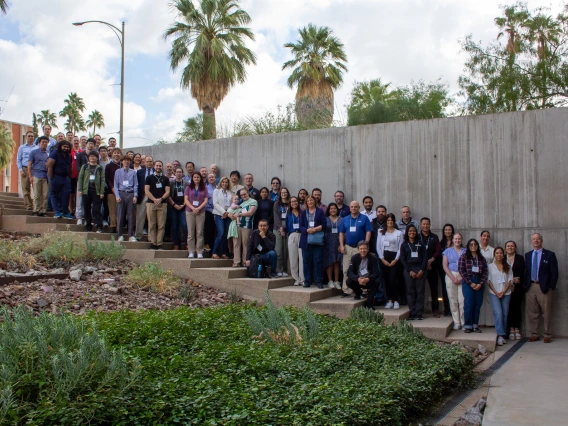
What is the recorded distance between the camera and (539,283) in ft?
33.3

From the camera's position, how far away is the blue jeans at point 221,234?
40.5 feet

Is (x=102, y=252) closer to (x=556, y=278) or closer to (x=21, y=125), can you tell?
(x=556, y=278)

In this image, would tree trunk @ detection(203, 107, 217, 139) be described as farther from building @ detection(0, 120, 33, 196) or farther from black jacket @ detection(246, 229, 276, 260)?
building @ detection(0, 120, 33, 196)

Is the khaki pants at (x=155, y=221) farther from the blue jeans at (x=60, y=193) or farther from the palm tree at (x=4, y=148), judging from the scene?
the palm tree at (x=4, y=148)

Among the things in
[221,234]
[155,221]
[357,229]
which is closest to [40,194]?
[155,221]

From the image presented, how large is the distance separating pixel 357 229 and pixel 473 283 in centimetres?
232

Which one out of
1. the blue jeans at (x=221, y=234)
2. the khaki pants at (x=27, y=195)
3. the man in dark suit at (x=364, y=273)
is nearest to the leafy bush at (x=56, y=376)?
the man in dark suit at (x=364, y=273)

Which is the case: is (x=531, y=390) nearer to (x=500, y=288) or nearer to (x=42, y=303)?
(x=500, y=288)

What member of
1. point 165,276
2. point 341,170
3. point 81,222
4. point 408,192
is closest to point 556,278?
point 408,192

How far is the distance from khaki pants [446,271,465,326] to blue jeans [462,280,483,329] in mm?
115

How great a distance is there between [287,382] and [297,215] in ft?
21.0

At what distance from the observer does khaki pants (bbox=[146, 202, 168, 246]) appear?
12.5m

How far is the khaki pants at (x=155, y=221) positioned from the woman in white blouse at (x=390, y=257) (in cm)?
464

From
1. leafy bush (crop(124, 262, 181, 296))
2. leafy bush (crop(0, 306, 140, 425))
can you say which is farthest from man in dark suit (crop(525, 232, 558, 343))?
leafy bush (crop(0, 306, 140, 425))
